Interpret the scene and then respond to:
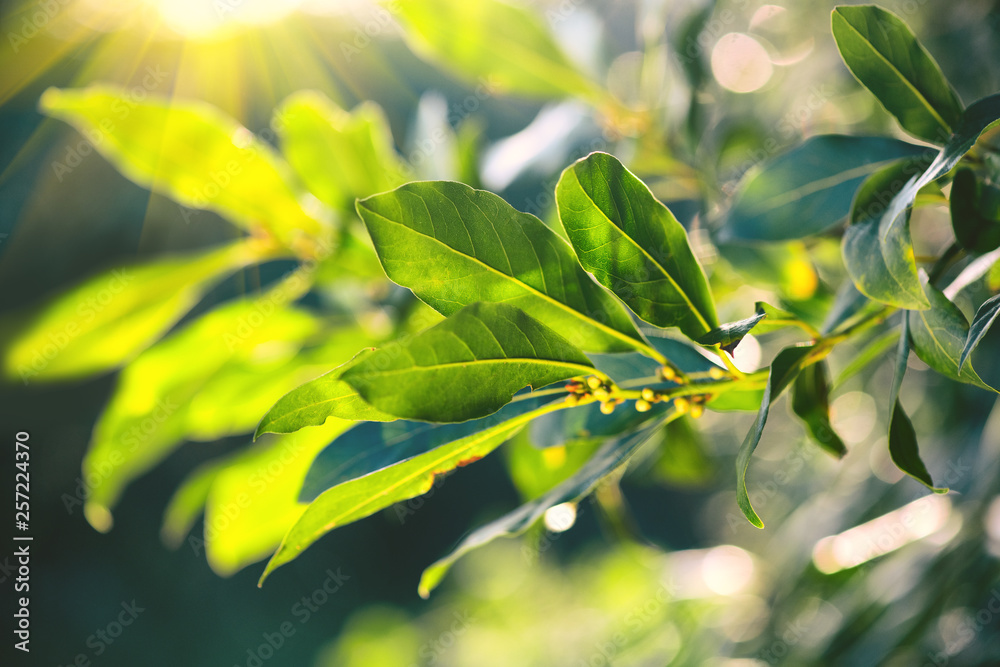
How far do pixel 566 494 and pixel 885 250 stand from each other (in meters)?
0.20

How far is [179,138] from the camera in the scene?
20.2 inches

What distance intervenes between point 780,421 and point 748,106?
0.88 meters

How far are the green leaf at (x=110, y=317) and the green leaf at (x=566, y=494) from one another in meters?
0.38

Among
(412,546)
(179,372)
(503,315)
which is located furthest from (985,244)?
(412,546)

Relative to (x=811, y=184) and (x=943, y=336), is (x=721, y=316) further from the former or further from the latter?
(x=943, y=336)

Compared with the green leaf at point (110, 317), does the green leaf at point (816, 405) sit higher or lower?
lower

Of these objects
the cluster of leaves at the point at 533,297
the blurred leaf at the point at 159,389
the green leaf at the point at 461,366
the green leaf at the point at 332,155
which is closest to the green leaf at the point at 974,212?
the cluster of leaves at the point at 533,297

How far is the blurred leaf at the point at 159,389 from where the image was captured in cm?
59

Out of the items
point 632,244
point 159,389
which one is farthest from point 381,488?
point 159,389

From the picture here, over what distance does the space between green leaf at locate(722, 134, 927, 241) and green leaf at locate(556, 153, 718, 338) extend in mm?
133

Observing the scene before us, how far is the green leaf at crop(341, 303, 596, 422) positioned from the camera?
10.6 inches

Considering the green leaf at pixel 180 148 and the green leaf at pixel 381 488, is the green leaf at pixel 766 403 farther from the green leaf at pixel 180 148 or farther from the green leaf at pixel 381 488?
the green leaf at pixel 180 148

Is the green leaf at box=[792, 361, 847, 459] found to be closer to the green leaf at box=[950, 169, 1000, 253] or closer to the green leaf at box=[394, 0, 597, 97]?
the green leaf at box=[950, 169, 1000, 253]

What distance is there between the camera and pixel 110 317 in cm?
58
